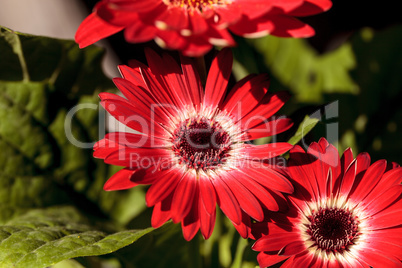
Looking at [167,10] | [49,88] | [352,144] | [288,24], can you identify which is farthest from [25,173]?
[352,144]

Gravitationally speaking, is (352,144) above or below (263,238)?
above

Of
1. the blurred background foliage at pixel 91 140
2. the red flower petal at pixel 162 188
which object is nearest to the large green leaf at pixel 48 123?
the blurred background foliage at pixel 91 140

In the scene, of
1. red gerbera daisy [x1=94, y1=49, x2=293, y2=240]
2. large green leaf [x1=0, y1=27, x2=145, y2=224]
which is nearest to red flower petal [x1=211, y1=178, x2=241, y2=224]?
red gerbera daisy [x1=94, y1=49, x2=293, y2=240]

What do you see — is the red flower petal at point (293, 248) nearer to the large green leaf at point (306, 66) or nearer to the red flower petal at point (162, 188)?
the red flower petal at point (162, 188)

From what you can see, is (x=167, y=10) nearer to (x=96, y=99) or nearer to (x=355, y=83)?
(x=96, y=99)

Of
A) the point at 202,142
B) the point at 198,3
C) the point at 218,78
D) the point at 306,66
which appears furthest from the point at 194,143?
the point at 306,66
